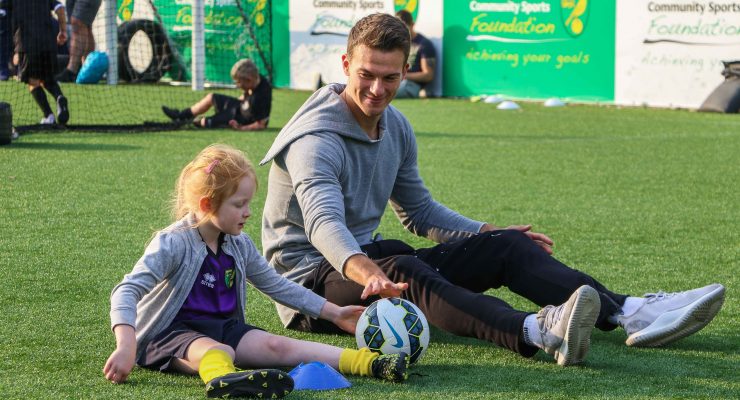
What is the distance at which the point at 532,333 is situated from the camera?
4129mm

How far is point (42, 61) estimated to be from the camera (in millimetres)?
13047

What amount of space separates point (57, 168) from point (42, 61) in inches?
152

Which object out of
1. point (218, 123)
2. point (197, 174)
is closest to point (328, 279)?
point (197, 174)

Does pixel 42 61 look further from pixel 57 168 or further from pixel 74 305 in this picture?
pixel 74 305

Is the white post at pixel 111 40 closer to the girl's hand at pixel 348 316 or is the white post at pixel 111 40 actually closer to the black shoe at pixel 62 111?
the black shoe at pixel 62 111

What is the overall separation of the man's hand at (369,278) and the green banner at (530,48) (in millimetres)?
13438

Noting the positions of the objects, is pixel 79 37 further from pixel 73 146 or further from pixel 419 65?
pixel 73 146

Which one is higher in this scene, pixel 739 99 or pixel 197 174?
pixel 197 174

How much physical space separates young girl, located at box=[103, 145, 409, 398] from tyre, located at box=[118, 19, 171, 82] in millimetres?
16461

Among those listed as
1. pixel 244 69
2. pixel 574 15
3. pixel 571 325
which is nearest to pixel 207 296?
pixel 571 325

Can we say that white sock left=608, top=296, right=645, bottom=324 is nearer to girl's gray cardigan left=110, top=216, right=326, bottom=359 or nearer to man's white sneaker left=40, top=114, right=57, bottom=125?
girl's gray cardigan left=110, top=216, right=326, bottom=359

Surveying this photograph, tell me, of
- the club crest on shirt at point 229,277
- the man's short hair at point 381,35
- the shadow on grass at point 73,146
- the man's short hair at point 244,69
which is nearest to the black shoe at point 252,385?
the club crest on shirt at point 229,277

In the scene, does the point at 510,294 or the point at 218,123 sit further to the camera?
the point at 218,123

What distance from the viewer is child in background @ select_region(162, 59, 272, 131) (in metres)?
13.1
